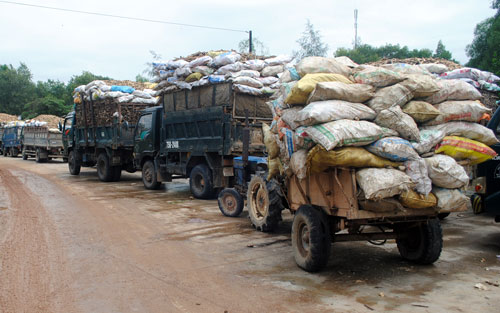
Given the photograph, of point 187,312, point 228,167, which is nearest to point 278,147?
point 187,312

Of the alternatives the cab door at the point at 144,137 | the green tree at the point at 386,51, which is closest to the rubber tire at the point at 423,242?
the cab door at the point at 144,137

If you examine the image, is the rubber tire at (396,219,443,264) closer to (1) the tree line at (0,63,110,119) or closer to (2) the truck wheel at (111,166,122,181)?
(2) the truck wheel at (111,166,122,181)

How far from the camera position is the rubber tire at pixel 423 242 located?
5.48 metres

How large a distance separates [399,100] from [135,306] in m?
3.58

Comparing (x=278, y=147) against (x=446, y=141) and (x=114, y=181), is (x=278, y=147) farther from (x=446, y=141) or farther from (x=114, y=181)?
(x=114, y=181)

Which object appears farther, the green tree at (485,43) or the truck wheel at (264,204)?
the green tree at (485,43)

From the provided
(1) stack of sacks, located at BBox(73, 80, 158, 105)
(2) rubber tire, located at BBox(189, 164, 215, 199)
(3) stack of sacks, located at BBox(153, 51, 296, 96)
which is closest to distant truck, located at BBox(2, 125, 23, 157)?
(1) stack of sacks, located at BBox(73, 80, 158, 105)

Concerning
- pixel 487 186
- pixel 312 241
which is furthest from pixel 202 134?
pixel 487 186

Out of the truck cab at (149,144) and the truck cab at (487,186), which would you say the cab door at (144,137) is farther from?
the truck cab at (487,186)

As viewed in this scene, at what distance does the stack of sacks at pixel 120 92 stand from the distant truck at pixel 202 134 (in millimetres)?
2132

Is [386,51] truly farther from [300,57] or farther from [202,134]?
[202,134]

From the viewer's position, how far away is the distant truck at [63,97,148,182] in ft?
50.5

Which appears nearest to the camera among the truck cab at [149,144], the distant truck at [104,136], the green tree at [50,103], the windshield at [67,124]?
the truck cab at [149,144]

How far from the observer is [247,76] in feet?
35.5
